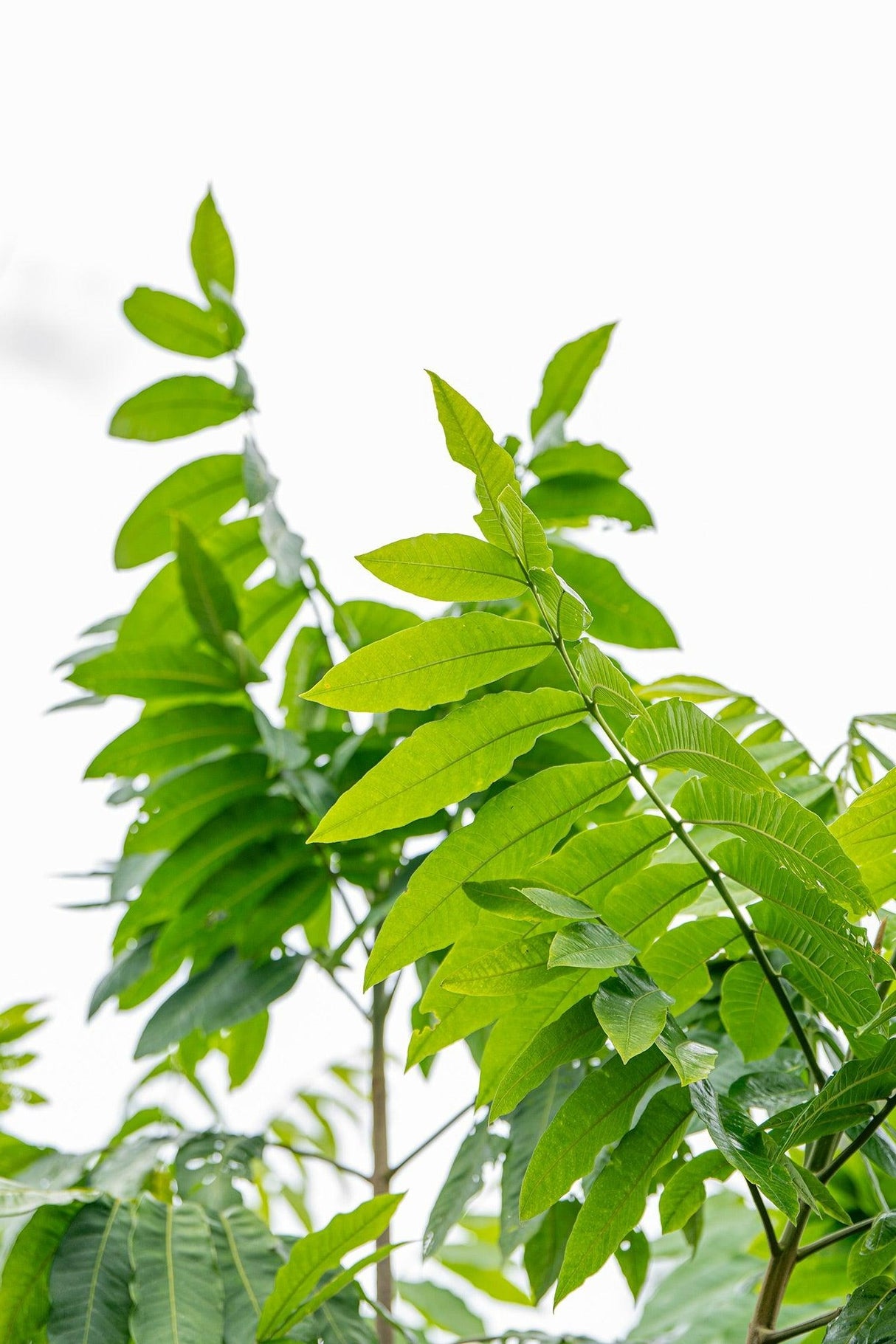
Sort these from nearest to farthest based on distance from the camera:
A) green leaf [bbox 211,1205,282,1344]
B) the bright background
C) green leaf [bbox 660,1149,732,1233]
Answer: green leaf [bbox 660,1149,732,1233] → green leaf [bbox 211,1205,282,1344] → the bright background

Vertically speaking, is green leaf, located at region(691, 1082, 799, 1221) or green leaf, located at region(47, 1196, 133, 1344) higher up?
green leaf, located at region(47, 1196, 133, 1344)

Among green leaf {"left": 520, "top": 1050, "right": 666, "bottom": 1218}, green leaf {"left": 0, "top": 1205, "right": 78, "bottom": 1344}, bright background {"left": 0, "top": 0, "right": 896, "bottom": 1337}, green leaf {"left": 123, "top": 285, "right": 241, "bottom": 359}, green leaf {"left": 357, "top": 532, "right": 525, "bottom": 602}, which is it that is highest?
bright background {"left": 0, "top": 0, "right": 896, "bottom": 1337}

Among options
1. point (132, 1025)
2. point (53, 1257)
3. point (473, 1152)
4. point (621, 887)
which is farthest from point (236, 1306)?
point (132, 1025)

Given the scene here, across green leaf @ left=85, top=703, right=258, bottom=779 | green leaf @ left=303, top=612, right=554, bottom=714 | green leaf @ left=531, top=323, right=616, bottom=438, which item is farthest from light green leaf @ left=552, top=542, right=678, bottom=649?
green leaf @ left=303, top=612, right=554, bottom=714

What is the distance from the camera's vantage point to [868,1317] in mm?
410

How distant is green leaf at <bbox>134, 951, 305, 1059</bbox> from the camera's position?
0.79 m

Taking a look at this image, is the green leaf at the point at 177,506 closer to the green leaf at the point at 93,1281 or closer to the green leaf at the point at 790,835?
the green leaf at the point at 93,1281

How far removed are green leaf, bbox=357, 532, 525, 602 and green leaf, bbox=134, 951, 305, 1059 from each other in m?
0.49

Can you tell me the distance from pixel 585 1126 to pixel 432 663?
0.19m

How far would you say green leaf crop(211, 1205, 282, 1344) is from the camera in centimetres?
56

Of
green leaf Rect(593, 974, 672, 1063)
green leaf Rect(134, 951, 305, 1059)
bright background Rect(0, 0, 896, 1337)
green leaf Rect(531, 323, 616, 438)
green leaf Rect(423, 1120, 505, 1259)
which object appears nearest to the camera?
green leaf Rect(593, 974, 672, 1063)

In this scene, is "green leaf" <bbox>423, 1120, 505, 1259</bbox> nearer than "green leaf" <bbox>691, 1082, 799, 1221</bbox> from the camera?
No

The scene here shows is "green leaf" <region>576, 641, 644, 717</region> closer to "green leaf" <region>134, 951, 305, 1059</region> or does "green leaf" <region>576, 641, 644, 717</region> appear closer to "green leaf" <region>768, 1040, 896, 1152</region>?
"green leaf" <region>768, 1040, 896, 1152</region>

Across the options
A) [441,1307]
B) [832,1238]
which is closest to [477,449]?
[832,1238]
